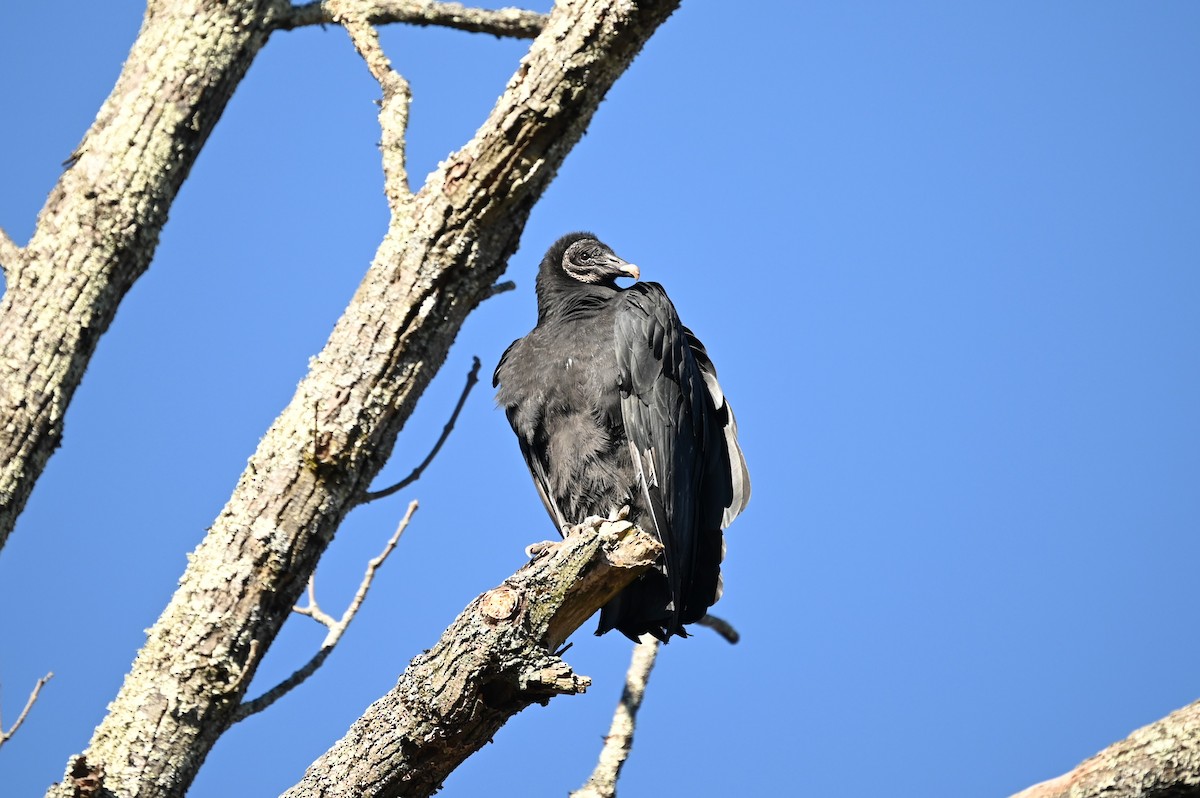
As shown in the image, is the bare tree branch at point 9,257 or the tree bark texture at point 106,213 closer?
the tree bark texture at point 106,213

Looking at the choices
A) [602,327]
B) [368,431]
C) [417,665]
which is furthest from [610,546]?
[602,327]

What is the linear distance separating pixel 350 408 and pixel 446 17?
183cm

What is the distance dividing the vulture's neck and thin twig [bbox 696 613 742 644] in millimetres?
1237

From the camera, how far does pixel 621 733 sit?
3734 mm

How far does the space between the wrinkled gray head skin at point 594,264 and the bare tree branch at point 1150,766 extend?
2.93m

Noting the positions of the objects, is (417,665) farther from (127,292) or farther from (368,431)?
(127,292)

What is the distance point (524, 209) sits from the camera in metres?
4.00

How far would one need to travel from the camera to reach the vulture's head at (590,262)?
16.9 feet

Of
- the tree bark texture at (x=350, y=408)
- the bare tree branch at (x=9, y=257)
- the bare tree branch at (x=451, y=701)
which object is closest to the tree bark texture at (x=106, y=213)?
the bare tree branch at (x=9, y=257)

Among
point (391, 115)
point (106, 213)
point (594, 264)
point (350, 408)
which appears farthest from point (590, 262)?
point (106, 213)

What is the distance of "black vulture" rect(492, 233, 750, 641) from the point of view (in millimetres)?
4203

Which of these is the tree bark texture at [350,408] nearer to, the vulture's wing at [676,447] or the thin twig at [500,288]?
the thin twig at [500,288]

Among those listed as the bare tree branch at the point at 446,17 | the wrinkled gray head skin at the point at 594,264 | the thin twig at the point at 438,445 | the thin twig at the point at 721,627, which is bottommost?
the thin twig at the point at 721,627

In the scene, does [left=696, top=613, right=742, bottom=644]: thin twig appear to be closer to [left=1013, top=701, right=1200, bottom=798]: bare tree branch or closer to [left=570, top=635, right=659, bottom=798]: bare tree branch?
[left=570, top=635, right=659, bottom=798]: bare tree branch
